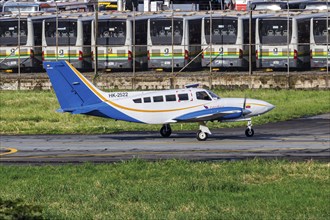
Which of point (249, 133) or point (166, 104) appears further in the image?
point (249, 133)

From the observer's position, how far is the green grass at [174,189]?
20.8 meters

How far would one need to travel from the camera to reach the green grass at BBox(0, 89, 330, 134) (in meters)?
43.7

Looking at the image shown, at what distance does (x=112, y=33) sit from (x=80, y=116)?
13972 mm

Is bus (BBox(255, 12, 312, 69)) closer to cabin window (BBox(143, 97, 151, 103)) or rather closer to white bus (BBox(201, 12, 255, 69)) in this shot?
white bus (BBox(201, 12, 255, 69))

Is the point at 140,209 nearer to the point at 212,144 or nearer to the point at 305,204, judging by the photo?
the point at 305,204

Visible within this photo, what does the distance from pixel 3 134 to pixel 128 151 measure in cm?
941

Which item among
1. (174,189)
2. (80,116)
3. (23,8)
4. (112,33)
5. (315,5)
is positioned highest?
(23,8)

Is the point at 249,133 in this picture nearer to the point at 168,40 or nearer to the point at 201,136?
the point at 201,136

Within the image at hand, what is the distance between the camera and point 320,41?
58.5 m

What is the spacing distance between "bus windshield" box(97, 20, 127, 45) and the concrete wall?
3207 mm

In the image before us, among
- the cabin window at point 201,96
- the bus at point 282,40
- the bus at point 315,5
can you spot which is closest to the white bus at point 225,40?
the bus at point 282,40

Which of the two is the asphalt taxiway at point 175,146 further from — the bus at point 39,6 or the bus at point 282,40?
the bus at point 39,6

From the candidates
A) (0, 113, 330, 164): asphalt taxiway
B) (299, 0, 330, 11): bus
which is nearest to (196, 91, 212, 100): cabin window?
(0, 113, 330, 164): asphalt taxiway

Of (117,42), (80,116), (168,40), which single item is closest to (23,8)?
(117,42)
